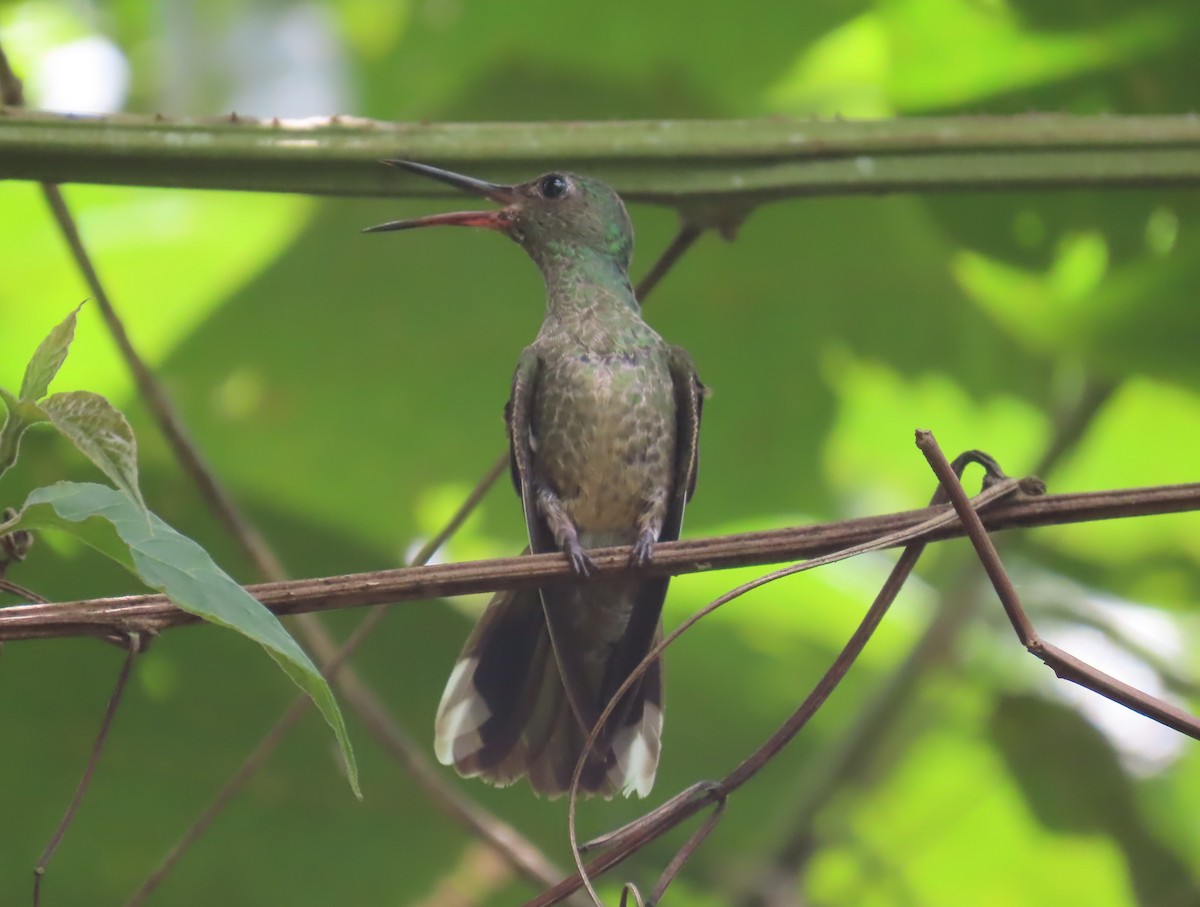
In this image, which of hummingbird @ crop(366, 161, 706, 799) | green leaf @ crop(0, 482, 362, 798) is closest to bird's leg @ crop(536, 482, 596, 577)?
hummingbird @ crop(366, 161, 706, 799)

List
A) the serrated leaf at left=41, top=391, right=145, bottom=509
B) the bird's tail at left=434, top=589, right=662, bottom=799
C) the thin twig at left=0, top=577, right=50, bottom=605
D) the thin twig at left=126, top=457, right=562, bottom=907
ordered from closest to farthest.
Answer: the serrated leaf at left=41, top=391, right=145, bottom=509 < the thin twig at left=0, top=577, right=50, bottom=605 < the thin twig at left=126, top=457, right=562, bottom=907 < the bird's tail at left=434, top=589, right=662, bottom=799

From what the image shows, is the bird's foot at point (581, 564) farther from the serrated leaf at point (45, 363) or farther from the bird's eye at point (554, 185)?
the bird's eye at point (554, 185)

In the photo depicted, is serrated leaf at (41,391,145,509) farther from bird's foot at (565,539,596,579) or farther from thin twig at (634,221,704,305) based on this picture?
thin twig at (634,221,704,305)

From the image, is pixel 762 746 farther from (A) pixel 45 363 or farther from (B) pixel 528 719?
(B) pixel 528 719

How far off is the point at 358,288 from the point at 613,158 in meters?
1.95

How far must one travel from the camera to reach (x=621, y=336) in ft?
9.73

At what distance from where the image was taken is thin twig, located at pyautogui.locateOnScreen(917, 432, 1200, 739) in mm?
1621

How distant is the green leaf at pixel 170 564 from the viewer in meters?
1.48

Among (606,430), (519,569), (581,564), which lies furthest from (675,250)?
(519,569)

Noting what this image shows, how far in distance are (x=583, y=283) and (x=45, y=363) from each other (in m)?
1.70

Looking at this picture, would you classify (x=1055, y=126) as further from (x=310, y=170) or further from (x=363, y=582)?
(x=363, y=582)

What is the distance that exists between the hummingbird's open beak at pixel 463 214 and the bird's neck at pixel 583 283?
15 cm

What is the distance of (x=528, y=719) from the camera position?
2881 mm

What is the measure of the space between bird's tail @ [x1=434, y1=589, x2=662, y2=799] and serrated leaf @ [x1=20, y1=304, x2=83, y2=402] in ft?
4.27
